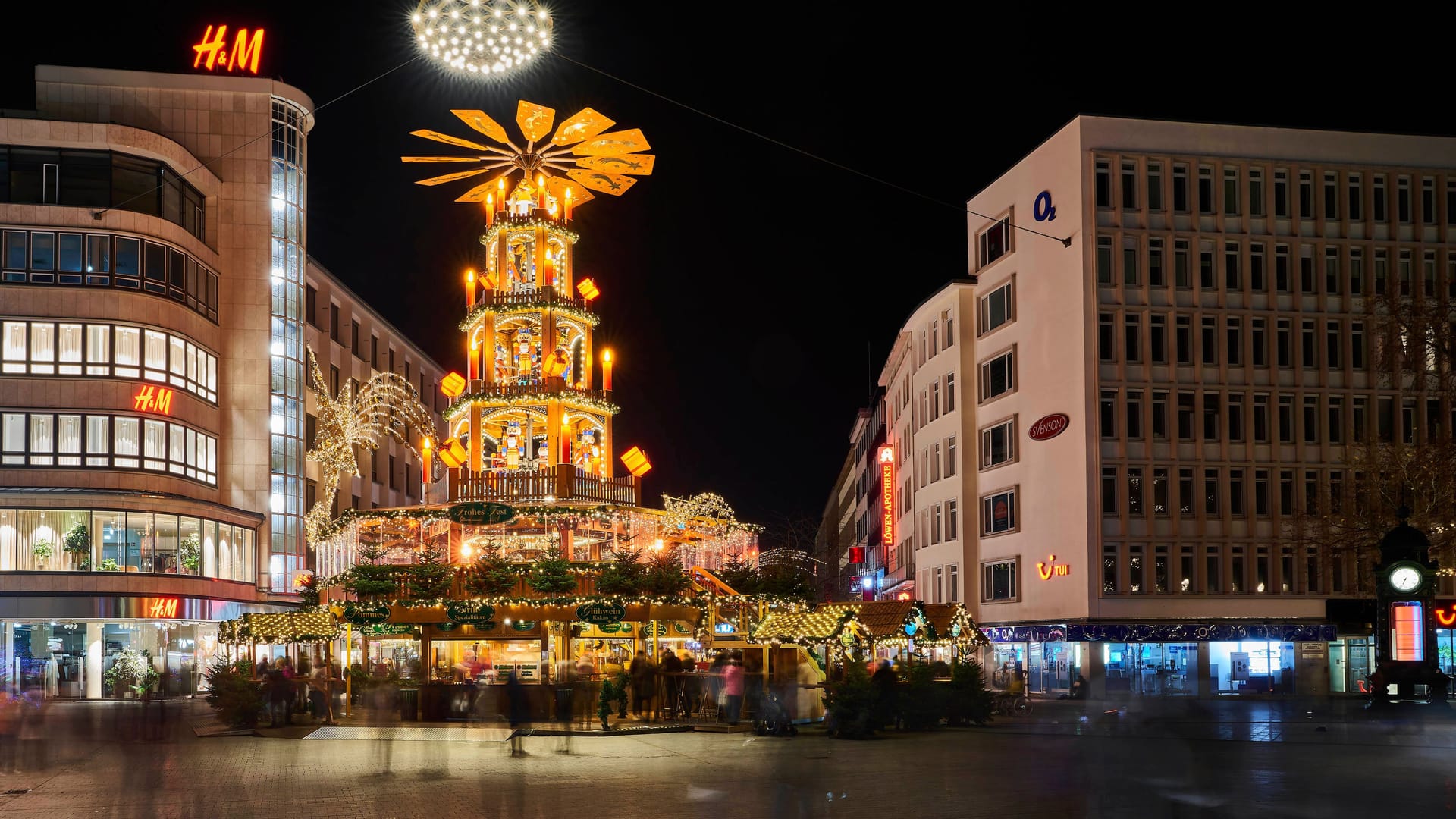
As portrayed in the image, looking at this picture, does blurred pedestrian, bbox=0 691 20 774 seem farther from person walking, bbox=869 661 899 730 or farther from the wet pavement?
person walking, bbox=869 661 899 730

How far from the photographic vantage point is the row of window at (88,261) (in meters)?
55.2

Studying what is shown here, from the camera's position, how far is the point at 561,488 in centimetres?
3359

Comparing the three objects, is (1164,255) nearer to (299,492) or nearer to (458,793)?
(299,492)

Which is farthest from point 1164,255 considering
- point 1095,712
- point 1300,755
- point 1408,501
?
point 1300,755

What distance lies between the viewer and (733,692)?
32.2m

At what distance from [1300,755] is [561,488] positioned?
1645 cm

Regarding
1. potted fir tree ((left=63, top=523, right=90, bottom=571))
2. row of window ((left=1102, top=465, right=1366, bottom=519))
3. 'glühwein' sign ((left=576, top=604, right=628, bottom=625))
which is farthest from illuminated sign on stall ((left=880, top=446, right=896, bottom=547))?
'glühwein' sign ((left=576, top=604, right=628, bottom=625))

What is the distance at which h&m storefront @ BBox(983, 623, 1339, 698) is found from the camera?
2200 inches

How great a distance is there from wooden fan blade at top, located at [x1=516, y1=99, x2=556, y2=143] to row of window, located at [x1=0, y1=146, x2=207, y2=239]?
27409 mm

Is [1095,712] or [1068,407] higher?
[1068,407]

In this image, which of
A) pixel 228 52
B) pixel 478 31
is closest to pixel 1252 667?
pixel 478 31

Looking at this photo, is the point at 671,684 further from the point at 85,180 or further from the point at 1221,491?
the point at 85,180

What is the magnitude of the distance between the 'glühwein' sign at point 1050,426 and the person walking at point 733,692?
92.3 feet

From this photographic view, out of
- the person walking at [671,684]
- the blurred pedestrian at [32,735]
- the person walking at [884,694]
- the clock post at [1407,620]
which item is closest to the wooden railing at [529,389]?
the person walking at [671,684]
